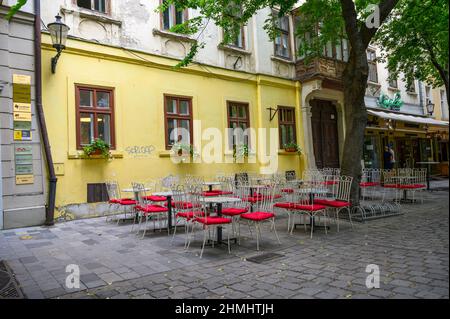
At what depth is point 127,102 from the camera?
10.1 meters

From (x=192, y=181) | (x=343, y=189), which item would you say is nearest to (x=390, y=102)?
(x=343, y=189)

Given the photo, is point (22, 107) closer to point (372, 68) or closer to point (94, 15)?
point (94, 15)

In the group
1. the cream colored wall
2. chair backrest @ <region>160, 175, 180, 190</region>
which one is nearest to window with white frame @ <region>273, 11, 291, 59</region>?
chair backrest @ <region>160, 175, 180, 190</region>

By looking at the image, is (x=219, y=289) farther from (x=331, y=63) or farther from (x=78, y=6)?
(x=331, y=63)

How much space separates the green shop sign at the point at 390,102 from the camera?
1959 cm

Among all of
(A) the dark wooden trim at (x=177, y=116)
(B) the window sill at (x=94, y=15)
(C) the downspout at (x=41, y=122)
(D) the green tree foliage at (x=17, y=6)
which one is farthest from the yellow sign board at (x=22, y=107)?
(D) the green tree foliage at (x=17, y=6)

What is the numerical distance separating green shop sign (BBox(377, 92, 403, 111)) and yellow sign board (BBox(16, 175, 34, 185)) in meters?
17.4

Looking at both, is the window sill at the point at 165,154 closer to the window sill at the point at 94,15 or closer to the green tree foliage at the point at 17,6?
the window sill at the point at 94,15

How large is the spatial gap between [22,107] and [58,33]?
189cm

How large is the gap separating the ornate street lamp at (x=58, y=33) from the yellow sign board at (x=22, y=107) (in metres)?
1.35

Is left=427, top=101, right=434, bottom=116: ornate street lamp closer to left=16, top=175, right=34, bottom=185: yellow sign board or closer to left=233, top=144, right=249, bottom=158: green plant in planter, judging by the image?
left=233, top=144, right=249, bottom=158: green plant in planter

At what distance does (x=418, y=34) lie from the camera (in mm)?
12906

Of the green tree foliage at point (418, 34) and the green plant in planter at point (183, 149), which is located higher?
the green tree foliage at point (418, 34)
